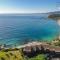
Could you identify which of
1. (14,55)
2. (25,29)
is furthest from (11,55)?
(25,29)

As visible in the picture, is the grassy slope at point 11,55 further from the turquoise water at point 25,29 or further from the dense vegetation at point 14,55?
the turquoise water at point 25,29

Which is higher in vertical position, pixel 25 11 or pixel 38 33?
pixel 25 11

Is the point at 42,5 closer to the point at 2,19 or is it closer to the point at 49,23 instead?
the point at 49,23

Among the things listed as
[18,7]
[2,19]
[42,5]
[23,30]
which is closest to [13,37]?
[23,30]

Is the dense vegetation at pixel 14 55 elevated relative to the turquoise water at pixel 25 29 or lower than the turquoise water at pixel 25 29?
lower

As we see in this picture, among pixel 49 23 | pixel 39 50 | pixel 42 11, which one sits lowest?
pixel 39 50

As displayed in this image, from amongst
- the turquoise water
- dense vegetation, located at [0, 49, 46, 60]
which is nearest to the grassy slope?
dense vegetation, located at [0, 49, 46, 60]

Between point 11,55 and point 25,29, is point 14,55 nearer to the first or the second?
point 11,55

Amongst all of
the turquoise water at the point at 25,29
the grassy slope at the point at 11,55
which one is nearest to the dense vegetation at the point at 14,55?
the grassy slope at the point at 11,55
